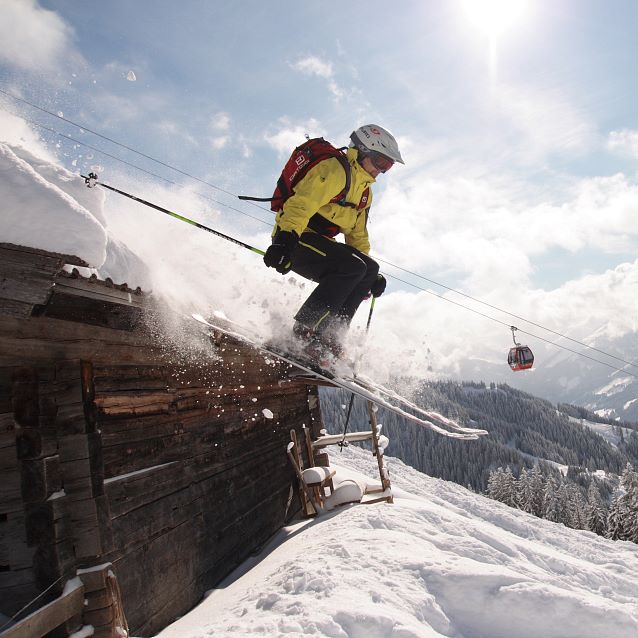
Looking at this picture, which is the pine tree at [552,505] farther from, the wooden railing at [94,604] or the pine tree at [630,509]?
the wooden railing at [94,604]

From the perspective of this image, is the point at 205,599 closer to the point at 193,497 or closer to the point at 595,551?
the point at 193,497

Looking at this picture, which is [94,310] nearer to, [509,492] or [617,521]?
[617,521]

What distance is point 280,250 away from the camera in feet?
15.2

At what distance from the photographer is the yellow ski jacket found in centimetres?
475

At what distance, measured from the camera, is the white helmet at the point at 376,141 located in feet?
17.6

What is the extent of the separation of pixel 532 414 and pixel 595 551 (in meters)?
169

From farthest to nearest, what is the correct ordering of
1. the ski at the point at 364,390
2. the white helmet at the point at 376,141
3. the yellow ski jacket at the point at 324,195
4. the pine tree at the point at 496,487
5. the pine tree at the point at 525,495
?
the pine tree at the point at 496,487
the pine tree at the point at 525,495
the white helmet at the point at 376,141
the ski at the point at 364,390
the yellow ski jacket at the point at 324,195

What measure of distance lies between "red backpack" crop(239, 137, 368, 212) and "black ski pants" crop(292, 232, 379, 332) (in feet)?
1.88

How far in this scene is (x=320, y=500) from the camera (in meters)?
8.45

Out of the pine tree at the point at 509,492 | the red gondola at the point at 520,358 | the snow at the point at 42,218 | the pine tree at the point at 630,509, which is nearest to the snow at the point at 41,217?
the snow at the point at 42,218

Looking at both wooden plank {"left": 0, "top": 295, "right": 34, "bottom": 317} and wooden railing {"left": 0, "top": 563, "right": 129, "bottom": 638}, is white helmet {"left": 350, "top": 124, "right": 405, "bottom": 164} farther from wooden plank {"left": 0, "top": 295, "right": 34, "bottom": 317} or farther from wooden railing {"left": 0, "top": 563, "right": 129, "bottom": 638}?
wooden railing {"left": 0, "top": 563, "right": 129, "bottom": 638}

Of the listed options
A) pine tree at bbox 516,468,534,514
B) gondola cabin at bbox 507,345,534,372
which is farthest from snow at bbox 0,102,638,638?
pine tree at bbox 516,468,534,514

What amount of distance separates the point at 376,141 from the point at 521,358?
1316cm

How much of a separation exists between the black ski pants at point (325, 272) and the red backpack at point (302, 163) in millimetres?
573
